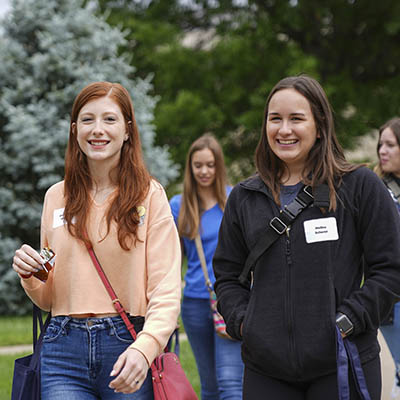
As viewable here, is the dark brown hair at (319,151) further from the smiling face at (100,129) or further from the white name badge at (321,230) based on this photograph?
the smiling face at (100,129)

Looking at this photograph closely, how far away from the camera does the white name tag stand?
2.69 meters

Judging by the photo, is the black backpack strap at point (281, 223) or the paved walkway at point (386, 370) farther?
the paved walkway at point (386, 370)

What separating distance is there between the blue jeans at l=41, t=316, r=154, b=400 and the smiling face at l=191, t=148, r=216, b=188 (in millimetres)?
2479

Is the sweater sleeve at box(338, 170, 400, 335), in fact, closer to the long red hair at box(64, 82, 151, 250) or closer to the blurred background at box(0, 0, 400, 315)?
the long red hair at box(64, 82, 151, 250)

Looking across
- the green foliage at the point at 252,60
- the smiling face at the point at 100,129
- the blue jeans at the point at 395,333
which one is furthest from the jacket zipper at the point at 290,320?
the green foliage at the point at 252,60

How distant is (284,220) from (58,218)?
0.99 meters

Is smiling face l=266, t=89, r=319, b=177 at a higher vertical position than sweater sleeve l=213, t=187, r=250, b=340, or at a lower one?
higher

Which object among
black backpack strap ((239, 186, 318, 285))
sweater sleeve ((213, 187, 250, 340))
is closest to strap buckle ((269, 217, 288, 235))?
black backpack strap ((239, 186, 318, 285))

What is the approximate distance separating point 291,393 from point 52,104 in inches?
335

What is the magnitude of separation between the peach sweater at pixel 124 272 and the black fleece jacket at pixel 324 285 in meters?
0.36

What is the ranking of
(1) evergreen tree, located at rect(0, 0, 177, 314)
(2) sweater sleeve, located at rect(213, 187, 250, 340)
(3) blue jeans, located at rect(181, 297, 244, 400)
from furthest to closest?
(1) evergreen tree, located at rect(0, 0, 177, 314) → (3) blue jeans, located at rect(181, 297, 244, 400) → (2) sweater sleeve, located at rect(213, 187, 250, 340)

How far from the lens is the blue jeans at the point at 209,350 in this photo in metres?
4.22

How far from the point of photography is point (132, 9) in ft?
57.6

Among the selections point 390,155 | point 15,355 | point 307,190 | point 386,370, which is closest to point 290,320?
point 307,190
